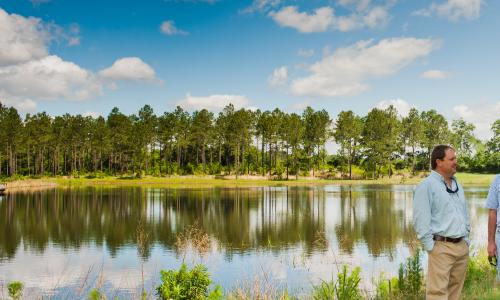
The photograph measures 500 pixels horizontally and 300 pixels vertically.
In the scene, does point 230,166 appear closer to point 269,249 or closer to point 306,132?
point 306,132

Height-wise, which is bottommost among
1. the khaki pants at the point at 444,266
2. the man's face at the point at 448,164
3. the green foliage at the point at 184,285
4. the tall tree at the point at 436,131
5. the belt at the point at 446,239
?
the green foliage at the point at 184,285

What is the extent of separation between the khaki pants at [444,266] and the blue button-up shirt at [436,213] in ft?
0.47

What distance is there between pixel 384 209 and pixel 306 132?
65.7m

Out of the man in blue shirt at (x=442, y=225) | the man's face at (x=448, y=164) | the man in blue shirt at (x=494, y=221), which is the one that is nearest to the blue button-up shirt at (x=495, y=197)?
the man in blue shirt at (x=494, y=221)

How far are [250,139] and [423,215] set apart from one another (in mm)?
100365

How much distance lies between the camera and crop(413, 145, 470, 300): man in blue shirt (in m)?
7.37

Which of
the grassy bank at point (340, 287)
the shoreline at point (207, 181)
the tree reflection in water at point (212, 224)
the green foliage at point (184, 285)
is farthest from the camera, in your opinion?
Answer: the shoreline at point (207, 181)

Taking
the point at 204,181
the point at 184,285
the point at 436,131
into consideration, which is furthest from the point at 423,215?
the point at 436,131

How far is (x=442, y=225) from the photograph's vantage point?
737 cm

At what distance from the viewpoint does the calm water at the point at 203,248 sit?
18203mm

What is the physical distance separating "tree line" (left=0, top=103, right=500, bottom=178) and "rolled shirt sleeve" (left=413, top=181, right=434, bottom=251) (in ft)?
306

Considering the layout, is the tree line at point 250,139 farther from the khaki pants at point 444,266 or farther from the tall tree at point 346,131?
the khaki pants at point 444,266

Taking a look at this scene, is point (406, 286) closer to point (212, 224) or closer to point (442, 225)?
point (442, 225)

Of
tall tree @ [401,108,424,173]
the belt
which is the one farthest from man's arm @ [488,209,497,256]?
tall tree @ [401,108,424,173]
